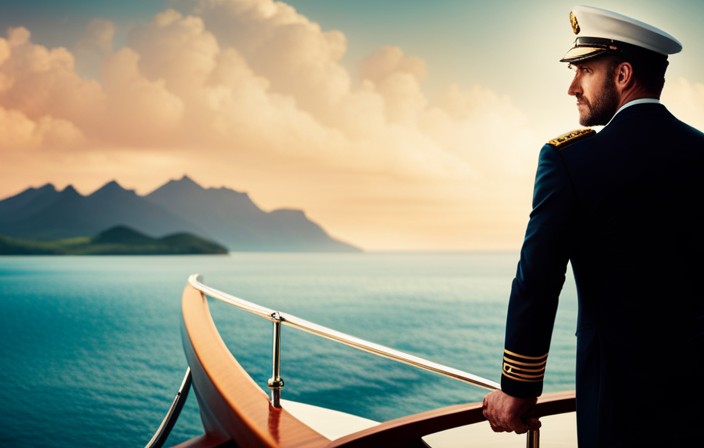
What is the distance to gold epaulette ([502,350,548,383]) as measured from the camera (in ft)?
2.64

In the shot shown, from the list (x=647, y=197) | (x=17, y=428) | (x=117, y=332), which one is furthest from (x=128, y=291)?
(x=647, y=197)

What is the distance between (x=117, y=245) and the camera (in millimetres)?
111812

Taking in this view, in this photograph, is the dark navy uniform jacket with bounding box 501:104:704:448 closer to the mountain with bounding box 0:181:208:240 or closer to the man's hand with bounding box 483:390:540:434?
the man's hand with bounding box 483:390:540:434

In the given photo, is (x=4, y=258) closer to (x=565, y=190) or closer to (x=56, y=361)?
(x=56, y=361)

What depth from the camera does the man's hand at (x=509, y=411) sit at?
813mm

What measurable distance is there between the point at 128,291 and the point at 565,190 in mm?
49752

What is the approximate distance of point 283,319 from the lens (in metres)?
1.45

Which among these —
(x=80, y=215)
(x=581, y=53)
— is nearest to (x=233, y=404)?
(x=581, y=53)

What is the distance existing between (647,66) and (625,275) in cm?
37

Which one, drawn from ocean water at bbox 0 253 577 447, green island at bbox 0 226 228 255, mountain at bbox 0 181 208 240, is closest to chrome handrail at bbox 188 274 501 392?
ocean water at bbox 0 253 577 447

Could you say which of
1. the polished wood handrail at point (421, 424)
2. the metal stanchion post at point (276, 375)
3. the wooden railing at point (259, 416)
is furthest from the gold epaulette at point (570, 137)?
the metal stanchion post at point (276, 375)

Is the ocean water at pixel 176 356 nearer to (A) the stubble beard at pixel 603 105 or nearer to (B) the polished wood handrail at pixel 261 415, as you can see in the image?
(B) the polished wood handrail at pixel 261 415

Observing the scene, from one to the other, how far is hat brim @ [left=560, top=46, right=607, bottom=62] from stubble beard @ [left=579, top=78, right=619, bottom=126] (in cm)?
5

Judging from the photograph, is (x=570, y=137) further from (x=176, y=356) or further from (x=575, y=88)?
(x=176, y=356)
